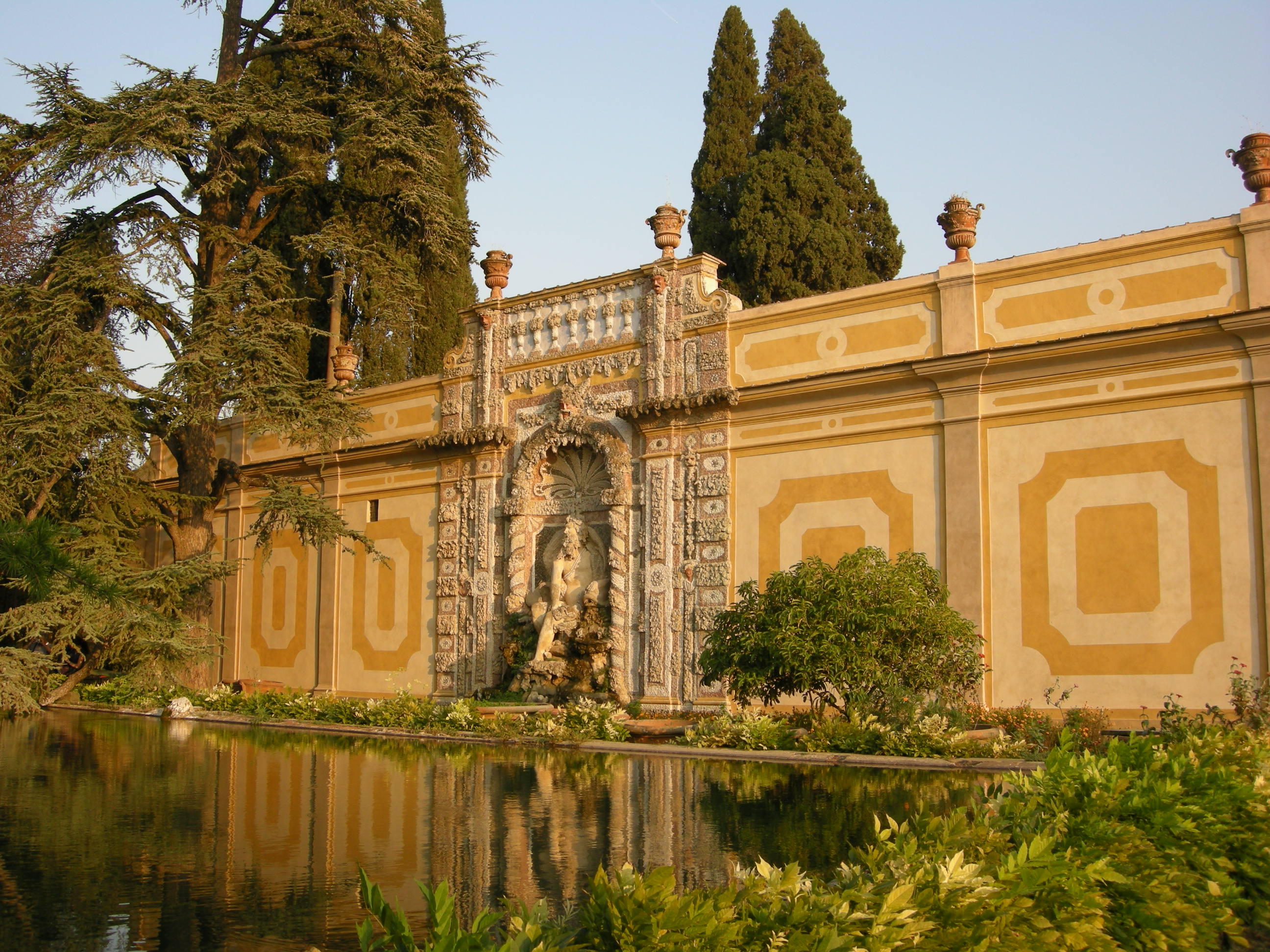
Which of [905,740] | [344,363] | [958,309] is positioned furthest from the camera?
[344,363]

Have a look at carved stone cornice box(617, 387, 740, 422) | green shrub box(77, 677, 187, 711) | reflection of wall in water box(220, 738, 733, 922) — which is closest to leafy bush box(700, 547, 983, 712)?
reflection of wall in water box(220, 738, 733, 922)

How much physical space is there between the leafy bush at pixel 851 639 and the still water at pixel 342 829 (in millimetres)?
1474

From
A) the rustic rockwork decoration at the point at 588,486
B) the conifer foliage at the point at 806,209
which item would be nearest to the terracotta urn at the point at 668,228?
the rustic rockwork decoration at the point at 588,486

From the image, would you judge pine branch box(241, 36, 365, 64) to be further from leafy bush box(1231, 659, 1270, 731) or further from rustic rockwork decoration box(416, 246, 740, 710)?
leafy bush box(1231, 659, 1270, 731)

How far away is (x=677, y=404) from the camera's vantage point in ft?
59.4

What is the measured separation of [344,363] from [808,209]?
11173 mm

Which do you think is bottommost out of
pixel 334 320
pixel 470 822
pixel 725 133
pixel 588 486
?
pixel 470 822

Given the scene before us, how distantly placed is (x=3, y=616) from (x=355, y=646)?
10.1 meters

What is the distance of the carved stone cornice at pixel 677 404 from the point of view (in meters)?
17.6

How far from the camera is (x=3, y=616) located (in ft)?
40.1

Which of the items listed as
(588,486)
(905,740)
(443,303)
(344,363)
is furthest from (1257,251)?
(443,303)

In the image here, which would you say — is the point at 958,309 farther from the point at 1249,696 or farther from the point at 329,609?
the point at 329,609

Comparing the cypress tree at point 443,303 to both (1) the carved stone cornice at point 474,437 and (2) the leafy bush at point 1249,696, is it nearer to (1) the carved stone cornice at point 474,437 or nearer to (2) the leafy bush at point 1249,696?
(1) the carved stone cornice at point 474,437

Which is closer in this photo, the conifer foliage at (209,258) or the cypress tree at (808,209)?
the conifer foliage at (209,258)
